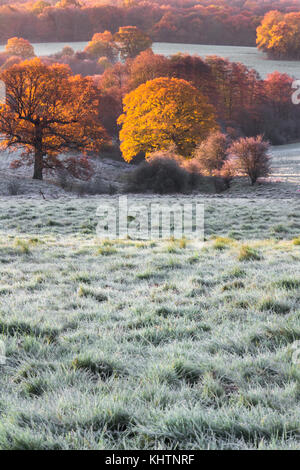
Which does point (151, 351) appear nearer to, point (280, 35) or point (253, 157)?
point (253, 157)

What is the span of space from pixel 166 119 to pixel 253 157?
10553mm

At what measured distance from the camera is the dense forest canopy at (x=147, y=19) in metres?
79.2

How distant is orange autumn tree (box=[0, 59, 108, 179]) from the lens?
2417 cm

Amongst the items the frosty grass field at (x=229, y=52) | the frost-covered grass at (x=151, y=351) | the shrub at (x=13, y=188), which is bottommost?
the frost-covered grass at (x=151, y=351)

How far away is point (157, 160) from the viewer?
24672 millimetres

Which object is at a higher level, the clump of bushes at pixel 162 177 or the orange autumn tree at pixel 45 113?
the orange autumn tree at pixel 45 113

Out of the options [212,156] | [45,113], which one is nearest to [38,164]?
[45,113]

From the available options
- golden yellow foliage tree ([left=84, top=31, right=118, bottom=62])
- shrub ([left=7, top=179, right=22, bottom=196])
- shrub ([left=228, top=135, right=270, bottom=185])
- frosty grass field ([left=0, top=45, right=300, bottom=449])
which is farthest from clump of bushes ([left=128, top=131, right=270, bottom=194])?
golden yellow foliage tree ([left=84, top=31, right=118, bottom=62])

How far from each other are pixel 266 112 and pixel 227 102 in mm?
6308

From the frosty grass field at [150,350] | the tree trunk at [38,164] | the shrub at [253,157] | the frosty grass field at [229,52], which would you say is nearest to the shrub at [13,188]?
the tree trunk at [38,164]

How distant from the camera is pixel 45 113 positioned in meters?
24.6

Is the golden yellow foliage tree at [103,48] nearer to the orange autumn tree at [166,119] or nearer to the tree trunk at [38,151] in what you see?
the orange autumn tree at [166,119]

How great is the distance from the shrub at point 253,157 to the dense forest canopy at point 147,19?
214ft

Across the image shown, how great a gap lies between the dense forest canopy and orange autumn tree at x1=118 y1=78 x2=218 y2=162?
55.1m
